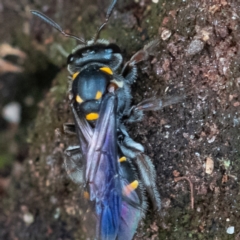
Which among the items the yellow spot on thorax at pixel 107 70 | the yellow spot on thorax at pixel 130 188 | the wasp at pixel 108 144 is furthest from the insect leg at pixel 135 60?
the yellow spot on thorax at pixel 130 188

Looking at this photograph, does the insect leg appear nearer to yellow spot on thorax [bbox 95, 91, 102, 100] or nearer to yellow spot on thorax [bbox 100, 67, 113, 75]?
yellow spot on thorax [bbox 100, 67, 113, 75]

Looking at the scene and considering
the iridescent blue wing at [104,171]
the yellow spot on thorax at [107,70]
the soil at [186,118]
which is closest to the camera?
the iridescent blue wing at [104,171]

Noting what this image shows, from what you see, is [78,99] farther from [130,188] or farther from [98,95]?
[130,188]

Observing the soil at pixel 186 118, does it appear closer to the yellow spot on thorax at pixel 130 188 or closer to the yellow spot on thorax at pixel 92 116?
the yellow spot on thorax at pixel 130 188

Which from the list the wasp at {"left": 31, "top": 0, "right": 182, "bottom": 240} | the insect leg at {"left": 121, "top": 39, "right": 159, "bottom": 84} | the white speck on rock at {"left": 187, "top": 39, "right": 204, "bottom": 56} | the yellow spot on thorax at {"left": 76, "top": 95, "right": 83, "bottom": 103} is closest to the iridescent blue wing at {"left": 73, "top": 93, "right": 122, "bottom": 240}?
the wasp at {"left": 31, "top": 0, "right": 182, "bottom": 240}

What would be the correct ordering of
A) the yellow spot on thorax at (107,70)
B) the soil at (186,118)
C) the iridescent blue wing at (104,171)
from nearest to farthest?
the iridescent blue wing at (104,171) < the soil at (186,118) < the yellow spot on thorax at (107,70)

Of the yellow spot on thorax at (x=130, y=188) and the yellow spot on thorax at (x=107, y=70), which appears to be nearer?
the yellow spot on thorax at (x=130, y=188)

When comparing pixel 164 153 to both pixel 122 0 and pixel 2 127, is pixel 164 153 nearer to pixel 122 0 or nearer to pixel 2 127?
pixel 122 0

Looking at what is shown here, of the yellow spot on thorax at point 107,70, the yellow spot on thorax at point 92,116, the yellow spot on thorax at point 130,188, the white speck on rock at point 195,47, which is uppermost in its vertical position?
the white speck on rock at point 195,47
